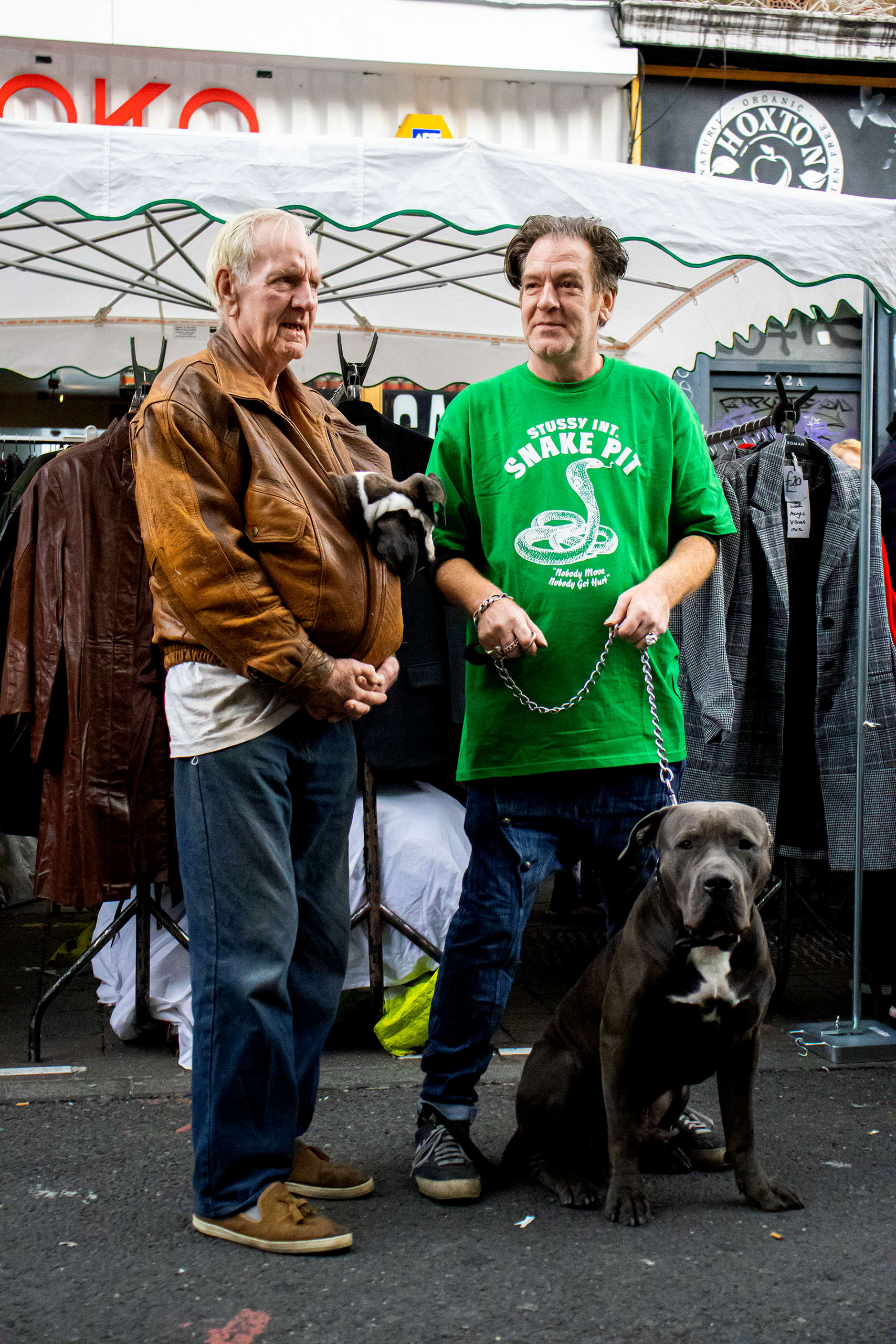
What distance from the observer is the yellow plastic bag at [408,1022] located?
12.8ft

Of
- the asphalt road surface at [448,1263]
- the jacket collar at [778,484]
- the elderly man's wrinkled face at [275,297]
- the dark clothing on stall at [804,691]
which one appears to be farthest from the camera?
the dark clothing on stall at [804,691]

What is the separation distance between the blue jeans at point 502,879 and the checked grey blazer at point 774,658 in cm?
132

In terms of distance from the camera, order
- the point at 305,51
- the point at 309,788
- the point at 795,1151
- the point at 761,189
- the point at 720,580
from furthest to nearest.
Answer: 1. the point at 305,51
2. the point at 720,580
3. the point at 761,189
4. the point at 795,1151
5. the point at 309,788

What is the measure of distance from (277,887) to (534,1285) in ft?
2.97

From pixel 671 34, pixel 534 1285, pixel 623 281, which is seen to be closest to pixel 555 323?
pixel 534 1285

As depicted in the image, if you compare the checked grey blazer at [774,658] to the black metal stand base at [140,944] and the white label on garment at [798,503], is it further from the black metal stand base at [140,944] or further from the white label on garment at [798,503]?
the black metal stand base at [140,944]

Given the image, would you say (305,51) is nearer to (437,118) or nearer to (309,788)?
(437,118)

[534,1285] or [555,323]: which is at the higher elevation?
[555,323]

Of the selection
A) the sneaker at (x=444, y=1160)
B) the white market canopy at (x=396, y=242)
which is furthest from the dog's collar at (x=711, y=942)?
the white market canopy at (x=396, y=242)

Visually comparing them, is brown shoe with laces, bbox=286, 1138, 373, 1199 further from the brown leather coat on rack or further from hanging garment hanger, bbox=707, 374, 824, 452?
hanging garment hanger, bbox=707, 374, 824, 452

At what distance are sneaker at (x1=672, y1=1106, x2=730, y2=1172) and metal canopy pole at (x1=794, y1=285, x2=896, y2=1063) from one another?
3.30 feet

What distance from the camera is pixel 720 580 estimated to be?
4066 millimetres

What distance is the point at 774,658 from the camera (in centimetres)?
419

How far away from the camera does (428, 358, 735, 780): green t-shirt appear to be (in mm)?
2777
